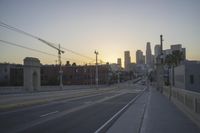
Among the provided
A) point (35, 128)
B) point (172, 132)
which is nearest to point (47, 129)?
point (35, 128)

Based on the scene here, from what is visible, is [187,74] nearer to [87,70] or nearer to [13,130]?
[13,130]

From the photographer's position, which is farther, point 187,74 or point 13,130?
point 187,74

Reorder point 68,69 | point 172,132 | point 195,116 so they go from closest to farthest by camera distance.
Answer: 1. point 172,132
2. point 195,116
3. point 68,69

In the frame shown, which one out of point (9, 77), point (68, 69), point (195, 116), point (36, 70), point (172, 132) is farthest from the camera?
point (68, 69)

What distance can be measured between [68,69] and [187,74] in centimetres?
8715

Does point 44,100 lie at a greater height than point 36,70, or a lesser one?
lesser

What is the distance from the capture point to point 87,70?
143250 mm

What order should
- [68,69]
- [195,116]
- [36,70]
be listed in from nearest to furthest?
[195,116]
[36,70]
[68,69]

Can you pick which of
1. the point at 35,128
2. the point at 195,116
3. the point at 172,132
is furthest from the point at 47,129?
the point at 195,116

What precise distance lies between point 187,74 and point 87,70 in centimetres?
8576

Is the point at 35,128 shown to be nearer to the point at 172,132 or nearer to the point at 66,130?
the point at 66,130

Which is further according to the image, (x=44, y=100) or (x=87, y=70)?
(x=87, y=70)

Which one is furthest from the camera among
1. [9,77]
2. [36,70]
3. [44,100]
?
[9,77]

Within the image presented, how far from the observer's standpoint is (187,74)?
6072 centimetres
